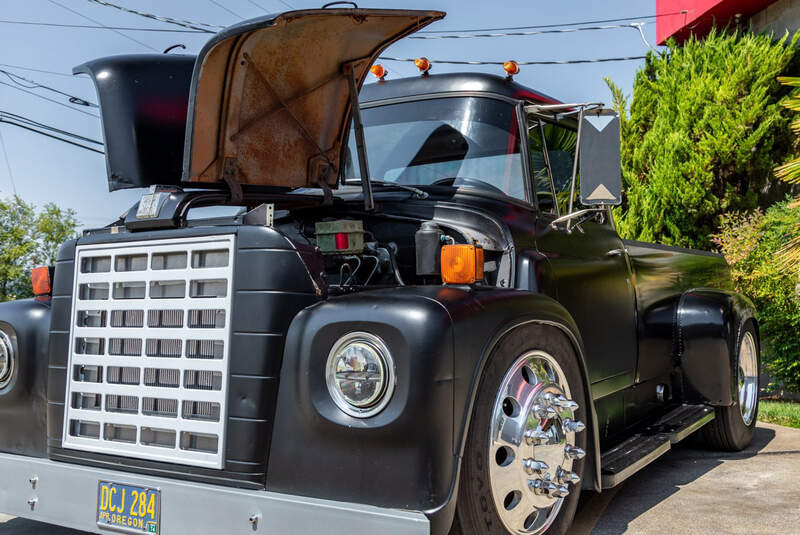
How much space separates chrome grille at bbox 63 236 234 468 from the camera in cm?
278

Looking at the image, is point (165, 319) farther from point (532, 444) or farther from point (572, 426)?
point (572, 426)

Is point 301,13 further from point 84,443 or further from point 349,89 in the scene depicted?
point 84,443

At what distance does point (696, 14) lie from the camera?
1251cm

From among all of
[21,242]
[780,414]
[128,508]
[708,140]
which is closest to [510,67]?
[128,508]

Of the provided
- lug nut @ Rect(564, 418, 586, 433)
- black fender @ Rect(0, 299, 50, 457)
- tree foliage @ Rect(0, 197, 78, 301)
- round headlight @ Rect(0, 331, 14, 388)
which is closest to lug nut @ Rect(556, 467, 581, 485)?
lug nut @ Rect(564, 418, 586, 433)

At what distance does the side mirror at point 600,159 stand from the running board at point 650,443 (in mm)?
1286

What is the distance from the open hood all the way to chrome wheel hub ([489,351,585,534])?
1.56 m

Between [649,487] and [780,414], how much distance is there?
170 inches

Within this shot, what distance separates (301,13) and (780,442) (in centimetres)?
542

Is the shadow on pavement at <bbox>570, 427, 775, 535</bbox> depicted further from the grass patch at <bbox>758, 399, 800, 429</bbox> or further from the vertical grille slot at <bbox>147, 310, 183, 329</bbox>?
the vertical grille slot at <bbox>147, 310, 183, 329</bbox>

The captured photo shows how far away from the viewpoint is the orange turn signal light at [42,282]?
3.70 metres

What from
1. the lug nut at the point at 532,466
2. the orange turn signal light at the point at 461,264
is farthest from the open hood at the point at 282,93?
the lug nut at the point at 532,466

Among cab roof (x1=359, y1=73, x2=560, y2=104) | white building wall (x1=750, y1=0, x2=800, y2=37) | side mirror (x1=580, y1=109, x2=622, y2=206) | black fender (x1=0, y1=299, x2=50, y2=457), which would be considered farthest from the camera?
white building wall (x1=750, y1=0, x2=800, y2=37)

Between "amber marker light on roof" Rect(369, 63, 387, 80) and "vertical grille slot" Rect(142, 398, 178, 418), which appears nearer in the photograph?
"vertical grille slot" Rect(142, 398, 178, 418)
